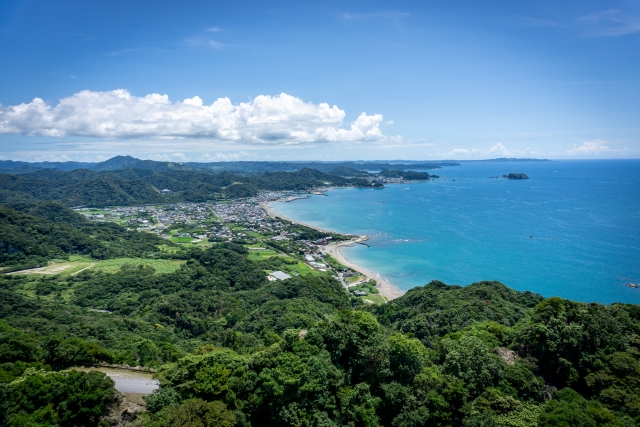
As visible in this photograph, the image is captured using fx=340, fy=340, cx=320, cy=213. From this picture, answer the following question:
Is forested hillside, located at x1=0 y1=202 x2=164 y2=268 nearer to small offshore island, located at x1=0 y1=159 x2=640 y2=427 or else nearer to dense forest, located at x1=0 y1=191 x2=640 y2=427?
small offshore island, located at x1=0 y1=159 x2=640 y2=427

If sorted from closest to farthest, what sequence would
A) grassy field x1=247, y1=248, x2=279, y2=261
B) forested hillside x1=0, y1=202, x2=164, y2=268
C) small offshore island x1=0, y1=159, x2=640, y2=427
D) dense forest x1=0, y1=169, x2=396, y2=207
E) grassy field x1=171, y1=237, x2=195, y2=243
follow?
small offshore island x1=0, y1=159, x2=640, y2=427 → forested hillside x1=0, y1=202, x2=164, y2=268 → grassy field x1=247, y1=248, x2=279, y2=261 → grassy field x1=171, y1=237, x2=195, y2=243 → dense forest x1=0, y1=169, x2=396, y2=207

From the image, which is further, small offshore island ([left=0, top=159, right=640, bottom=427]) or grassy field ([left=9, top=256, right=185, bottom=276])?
grassy field ([left=9, top=256, right=185, bottom=276])

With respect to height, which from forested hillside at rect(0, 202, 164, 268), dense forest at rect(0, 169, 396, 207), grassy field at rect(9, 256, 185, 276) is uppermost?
dense forest at rect(0, 169, 396, 207)

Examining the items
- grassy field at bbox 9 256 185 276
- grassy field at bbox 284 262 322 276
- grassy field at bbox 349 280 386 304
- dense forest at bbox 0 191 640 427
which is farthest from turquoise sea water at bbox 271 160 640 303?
grassy field at bbox 9 256 185 276

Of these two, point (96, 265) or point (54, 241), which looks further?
point (54, 241)

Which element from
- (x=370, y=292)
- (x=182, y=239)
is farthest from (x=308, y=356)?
(x=182, y=239)

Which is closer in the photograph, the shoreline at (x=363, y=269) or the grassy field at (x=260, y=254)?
the shoreline at (x=363, y=269)

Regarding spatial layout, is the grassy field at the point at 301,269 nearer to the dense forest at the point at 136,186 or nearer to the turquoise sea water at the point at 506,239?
the turquoise sea water at the point at 506,239

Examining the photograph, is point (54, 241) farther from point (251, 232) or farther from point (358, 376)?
point (358, 376)

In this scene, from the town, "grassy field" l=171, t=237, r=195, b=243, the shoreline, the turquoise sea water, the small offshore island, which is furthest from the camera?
"grassy field" l=171, t=237, r=195, b=243

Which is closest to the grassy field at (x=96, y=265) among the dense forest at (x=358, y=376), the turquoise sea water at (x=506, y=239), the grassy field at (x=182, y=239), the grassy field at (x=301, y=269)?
the grassy field at (x=182, y=239)
